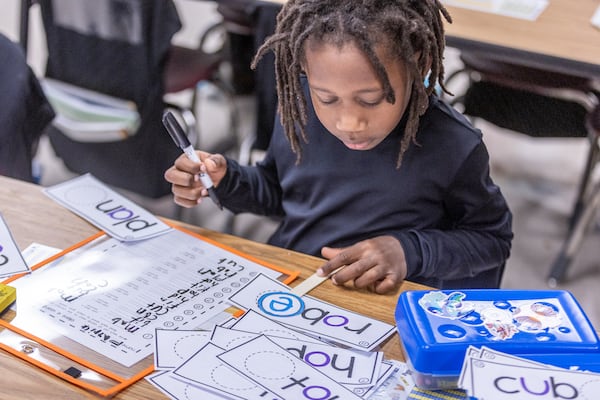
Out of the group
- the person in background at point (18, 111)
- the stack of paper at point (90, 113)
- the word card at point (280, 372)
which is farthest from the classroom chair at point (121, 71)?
the word card at point (280, 372)

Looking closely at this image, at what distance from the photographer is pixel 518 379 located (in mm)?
803

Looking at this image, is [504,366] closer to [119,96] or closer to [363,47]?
[363,47]

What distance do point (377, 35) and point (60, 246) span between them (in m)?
0.54

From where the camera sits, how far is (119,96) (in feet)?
7.35

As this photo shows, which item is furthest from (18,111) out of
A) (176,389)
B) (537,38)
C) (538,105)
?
(538,105)

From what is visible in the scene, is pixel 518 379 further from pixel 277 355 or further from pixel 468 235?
pixel 468 235

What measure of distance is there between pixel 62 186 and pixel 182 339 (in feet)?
1.48

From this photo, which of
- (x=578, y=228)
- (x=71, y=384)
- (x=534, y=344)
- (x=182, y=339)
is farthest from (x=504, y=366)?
(x=578, y=228)

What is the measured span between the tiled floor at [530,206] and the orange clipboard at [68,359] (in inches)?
61.6

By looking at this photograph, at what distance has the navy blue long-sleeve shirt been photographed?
3.76 feet

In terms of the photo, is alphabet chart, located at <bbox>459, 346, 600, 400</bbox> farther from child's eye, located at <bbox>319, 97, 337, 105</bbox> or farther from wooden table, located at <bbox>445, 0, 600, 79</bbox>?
wooden table, located at <bbox>445, 0, 600, 79</bbox>

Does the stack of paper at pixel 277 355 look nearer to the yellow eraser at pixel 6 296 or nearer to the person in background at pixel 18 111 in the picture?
the yellow eraser at pixel 6 296

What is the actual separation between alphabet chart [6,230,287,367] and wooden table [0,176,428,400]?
36mm

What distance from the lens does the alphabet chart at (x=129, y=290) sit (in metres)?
0.92
